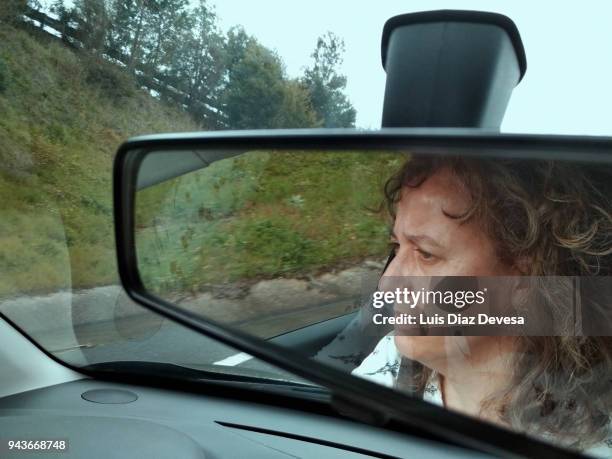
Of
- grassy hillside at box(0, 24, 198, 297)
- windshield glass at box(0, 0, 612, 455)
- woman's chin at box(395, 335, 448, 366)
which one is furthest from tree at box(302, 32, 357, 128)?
woman's chin at box(395, 335, 448, 366)

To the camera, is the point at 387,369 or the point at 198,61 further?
the point at 198,61

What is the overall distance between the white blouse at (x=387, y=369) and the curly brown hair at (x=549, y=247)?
0.13ft

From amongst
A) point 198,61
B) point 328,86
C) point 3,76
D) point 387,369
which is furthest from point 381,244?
point 3,76

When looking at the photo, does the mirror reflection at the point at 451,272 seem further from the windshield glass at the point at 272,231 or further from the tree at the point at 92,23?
the tree at the point at 92,23

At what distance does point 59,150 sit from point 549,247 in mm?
4498

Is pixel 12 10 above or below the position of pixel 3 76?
above

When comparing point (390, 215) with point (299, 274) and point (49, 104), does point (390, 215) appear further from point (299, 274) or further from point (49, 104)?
point (49, 104)

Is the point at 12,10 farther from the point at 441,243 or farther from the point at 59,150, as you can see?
the point at 441,243

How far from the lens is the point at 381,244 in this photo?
79.0 inches

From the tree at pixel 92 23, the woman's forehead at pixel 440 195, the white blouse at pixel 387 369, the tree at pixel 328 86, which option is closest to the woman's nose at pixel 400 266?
the woman's forehead at pixel 440 195

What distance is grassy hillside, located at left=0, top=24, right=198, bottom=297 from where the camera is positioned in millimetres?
4461

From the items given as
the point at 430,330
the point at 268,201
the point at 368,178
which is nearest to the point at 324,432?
the point at 268,201

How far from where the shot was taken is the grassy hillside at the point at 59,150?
446 centimetres

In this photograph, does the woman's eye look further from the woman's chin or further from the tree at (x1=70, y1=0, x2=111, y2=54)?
→ the tree at (x1=70, y1=0, x2=111, y2=54)
